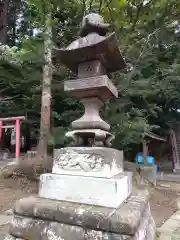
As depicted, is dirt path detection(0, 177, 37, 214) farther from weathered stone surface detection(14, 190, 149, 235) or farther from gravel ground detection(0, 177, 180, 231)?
weathered stone surface detection(14, 190, 149, 235)

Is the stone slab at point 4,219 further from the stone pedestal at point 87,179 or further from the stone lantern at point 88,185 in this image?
the stone pedestal at point 87,179

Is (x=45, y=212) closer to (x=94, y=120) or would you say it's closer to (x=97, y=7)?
(x=94, y=120)

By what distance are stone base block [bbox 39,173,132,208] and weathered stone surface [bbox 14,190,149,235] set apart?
2.6 inches

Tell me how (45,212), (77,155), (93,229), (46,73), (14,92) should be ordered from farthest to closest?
1. (14,92)
2. (46,73)
3. (77,155)
4. (45,212)
5. (93,229)

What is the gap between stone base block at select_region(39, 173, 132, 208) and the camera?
2045mm

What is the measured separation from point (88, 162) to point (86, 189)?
272 millimetres

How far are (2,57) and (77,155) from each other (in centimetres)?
445

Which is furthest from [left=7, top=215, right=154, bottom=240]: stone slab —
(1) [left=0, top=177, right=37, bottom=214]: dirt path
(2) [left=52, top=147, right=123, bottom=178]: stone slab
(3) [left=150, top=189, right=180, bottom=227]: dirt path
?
(1) [left=0, top=177, right=37, bottom=214]: dirt path

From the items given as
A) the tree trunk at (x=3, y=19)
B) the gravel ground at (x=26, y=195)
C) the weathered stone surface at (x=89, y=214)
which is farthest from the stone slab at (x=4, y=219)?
the tree trunk at (x=3, y=19)

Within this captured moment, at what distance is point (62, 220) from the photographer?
2023 mm

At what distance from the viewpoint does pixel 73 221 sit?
6.49ft

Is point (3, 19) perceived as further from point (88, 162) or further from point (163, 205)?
point (88, 162)

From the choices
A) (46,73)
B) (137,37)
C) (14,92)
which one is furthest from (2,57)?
(137,37)

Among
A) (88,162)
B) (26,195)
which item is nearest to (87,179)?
(88,162)
